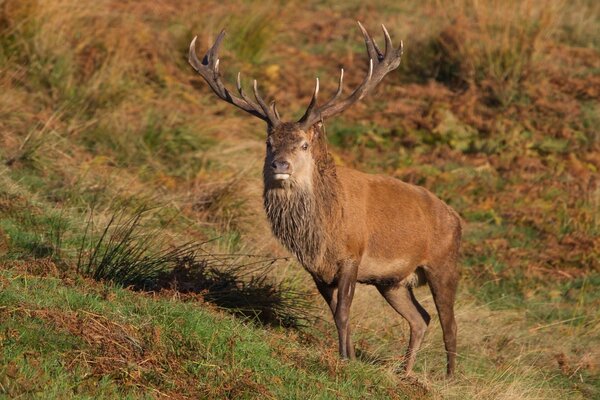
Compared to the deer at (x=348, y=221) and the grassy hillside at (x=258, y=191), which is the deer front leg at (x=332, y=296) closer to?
the deer at (x=348, y=221)

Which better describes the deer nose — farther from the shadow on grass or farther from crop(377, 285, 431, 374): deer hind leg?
crop(377, 285, 431, 374): deer hind leg

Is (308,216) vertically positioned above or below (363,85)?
below

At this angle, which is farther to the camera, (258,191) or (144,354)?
(258,191)

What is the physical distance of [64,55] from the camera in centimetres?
1326

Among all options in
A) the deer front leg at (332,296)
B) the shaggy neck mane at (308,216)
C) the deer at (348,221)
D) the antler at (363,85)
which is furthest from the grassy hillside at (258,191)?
the antler at (363,85)

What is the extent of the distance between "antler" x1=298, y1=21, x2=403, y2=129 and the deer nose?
41cm

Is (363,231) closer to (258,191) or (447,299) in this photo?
(447,299)

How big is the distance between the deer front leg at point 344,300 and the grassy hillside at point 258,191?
0.19 m

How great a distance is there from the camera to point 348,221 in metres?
7.95

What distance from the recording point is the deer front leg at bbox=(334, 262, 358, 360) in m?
7.73

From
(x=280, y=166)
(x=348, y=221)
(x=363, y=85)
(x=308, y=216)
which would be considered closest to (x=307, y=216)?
(x=308, y=216)

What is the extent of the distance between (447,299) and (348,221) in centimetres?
127

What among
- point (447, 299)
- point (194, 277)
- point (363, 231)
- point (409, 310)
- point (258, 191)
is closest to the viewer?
point (363, 231)

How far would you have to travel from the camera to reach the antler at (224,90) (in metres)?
7.97
